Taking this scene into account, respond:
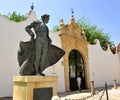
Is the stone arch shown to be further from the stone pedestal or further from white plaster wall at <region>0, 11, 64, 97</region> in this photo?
the stone pedestal

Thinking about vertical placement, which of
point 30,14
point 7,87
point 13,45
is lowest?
point 7,87

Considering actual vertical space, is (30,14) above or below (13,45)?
above

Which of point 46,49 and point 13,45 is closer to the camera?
point 46,49

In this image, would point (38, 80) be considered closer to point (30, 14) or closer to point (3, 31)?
point (3, 31)

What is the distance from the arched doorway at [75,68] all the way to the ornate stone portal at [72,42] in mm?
291

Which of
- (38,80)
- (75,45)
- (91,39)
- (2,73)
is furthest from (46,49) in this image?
(91,39)

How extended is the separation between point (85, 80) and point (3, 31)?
8.82 metres

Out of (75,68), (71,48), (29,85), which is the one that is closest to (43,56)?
(29,85)

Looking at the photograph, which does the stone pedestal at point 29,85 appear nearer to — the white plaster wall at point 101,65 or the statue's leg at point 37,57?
the statue's leg at point 37,57

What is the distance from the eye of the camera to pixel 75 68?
56.4ft

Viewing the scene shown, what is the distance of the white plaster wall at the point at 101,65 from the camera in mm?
19234

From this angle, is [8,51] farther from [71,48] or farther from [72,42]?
[72,42]

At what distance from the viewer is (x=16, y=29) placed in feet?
41.5

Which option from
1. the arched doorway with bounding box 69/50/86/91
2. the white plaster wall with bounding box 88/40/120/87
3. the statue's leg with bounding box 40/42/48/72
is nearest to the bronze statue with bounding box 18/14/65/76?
the statue's leg with bounding box 40/42/48/72
